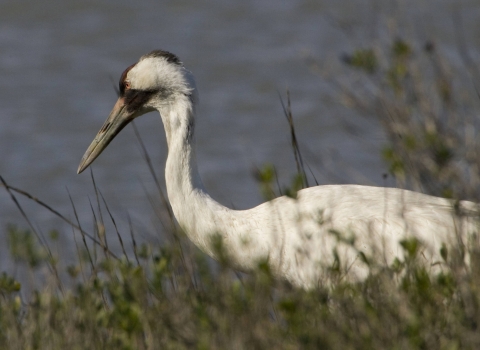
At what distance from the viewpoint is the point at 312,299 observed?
3410 mm

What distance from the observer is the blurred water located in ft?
37.9

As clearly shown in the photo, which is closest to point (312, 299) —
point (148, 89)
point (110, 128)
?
point (148, 89)

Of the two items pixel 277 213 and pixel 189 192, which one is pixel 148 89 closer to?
pixel 189 192

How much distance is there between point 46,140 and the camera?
1294cm

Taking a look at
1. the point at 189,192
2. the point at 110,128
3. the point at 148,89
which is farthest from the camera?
the point at 110,128

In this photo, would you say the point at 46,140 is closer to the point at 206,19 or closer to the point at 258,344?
the point at 206,19

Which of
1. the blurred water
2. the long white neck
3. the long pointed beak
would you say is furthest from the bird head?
the blurred water

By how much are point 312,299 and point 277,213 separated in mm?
1515

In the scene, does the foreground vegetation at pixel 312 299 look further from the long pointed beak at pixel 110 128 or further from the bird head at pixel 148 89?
the long pointed beak at pixel 110 128

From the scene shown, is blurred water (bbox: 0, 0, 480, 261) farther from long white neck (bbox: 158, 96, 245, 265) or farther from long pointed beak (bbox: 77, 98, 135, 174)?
long white neck (bbox: 158, 96, 245, 265)

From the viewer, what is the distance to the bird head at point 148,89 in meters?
5.35

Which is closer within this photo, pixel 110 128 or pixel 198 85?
pixel 110 128

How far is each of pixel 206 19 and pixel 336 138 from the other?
14.3ft

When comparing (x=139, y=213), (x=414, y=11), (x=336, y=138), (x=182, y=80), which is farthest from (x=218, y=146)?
(x=182, y=80)
